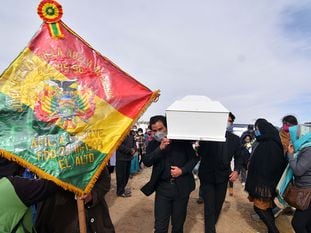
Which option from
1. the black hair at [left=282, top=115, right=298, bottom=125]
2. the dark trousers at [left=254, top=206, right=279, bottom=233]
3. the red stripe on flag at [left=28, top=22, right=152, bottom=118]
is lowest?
the dark trousers at [left=254, top=206, right=279, bottom=233]

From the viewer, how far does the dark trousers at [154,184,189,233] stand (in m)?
3.70

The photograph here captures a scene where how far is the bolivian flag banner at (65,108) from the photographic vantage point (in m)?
2.24

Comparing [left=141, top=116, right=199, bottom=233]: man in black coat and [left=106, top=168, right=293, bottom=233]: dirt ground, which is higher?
[left=141, top=116, right=199, bottom=233]: man in black coat

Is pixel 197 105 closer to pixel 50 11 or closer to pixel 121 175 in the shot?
pixel 50 11

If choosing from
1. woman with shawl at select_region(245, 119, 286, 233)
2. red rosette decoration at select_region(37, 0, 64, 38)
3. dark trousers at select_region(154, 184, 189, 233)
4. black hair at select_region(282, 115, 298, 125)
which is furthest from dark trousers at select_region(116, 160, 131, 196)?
red rosette decoration at select_region(37, 0, 64, 38)

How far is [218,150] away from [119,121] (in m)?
2.23

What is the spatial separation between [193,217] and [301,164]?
290cm

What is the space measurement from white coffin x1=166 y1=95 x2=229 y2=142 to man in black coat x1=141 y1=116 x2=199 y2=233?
41 centimetres

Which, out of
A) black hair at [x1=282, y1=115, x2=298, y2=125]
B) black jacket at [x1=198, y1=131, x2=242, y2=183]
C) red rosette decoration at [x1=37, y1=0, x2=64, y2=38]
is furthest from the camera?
black hair at [x1=282, y1=115, x2=298, y2=125]

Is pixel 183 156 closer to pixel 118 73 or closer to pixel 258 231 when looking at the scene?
pixel 118 73

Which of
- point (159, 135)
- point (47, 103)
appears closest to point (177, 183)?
point (159, 135)

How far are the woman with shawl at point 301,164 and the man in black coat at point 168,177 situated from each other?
3.93ft

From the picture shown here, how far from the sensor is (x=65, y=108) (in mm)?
2398

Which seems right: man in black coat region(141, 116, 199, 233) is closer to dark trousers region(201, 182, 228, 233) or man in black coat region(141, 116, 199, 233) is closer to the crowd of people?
the crowd of people
